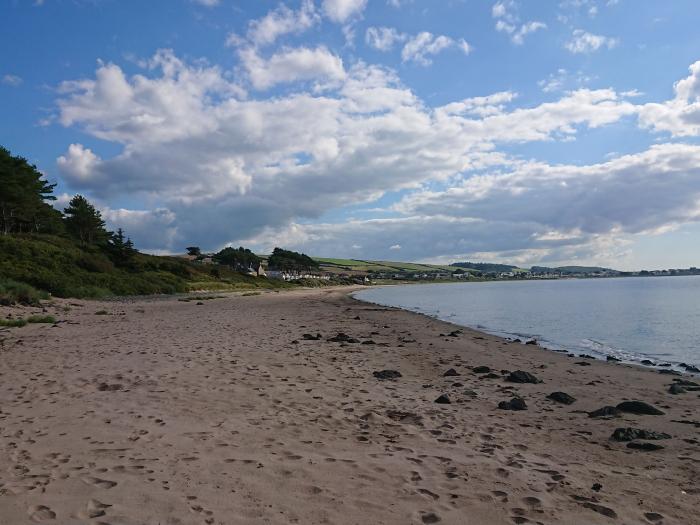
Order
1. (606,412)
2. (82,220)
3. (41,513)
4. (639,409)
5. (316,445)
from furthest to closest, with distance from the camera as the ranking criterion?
(82,220) → (639,409) → (606,412) → (316,445) → (41,513)

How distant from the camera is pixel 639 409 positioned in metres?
9.23

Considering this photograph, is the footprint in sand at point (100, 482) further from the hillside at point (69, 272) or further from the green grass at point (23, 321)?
the hillside at point (69, 272)

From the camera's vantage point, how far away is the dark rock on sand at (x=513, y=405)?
30.8ft

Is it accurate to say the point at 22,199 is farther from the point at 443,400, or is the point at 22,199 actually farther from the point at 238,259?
the point at 238,259

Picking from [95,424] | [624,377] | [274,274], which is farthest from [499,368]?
[274,274]

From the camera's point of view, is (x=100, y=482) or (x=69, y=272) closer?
(x=100, y=482)

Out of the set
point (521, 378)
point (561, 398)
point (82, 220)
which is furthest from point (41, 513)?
point (82, 220)

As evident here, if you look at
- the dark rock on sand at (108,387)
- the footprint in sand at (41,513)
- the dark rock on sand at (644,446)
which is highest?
the footprint in sand at (41,513)

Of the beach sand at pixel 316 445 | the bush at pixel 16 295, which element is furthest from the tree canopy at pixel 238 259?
the beach sand at pixel 316 445

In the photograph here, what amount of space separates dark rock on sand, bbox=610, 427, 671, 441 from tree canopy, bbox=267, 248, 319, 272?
536 feet

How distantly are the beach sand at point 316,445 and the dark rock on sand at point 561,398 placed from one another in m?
0.30

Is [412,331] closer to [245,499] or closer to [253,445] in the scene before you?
[253,445]

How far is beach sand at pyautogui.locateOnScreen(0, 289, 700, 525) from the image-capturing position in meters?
4.73

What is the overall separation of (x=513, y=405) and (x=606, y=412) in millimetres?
1638
